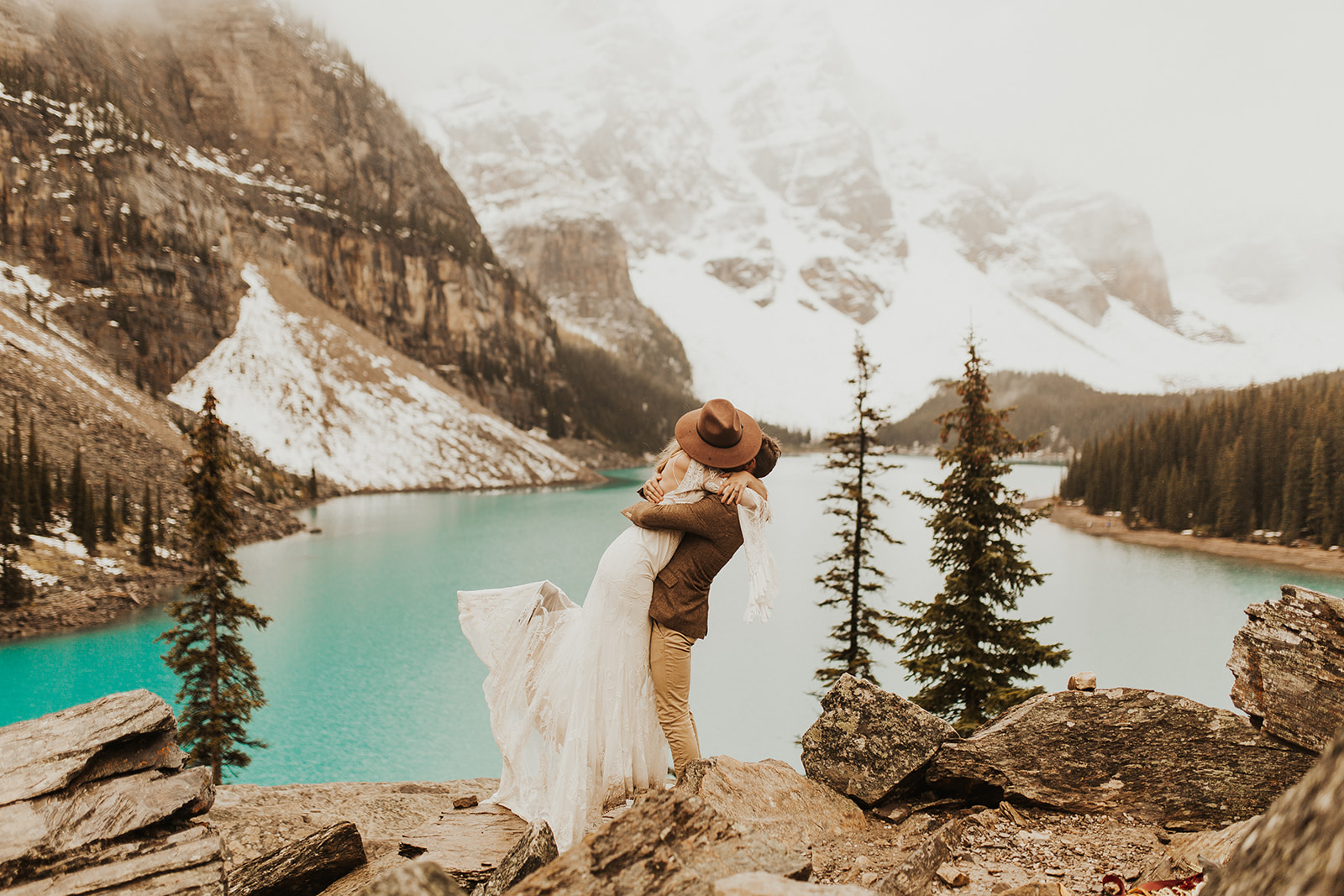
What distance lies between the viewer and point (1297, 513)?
52.0 meters

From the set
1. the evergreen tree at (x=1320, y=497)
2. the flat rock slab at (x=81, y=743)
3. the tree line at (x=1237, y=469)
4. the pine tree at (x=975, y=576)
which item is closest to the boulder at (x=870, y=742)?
the flat rock slab at (x=81, y=743)

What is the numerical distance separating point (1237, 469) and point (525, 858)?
70537 millimetres

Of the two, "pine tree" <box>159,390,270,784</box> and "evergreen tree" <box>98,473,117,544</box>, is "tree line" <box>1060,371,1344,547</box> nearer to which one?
"pine tree" <box>159,390,270,784</box>

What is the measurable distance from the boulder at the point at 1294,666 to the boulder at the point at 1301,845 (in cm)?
411

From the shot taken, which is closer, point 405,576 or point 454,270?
point 405,576

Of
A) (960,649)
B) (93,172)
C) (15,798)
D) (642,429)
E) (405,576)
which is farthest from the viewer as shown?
(642,429)

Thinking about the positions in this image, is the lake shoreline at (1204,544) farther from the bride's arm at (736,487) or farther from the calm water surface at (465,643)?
the bride's arm at (736,487)

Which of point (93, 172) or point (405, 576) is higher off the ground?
point (93, 172)

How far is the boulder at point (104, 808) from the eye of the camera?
3.80m

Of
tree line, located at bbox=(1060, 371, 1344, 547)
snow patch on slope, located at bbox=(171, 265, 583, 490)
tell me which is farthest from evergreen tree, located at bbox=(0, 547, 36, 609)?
tree line, located at bbox=(1060, 371, 1344, 547)

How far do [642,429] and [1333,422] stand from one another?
116120mm

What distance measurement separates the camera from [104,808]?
4191 millimetres

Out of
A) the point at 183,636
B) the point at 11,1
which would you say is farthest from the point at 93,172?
the point at 183,636

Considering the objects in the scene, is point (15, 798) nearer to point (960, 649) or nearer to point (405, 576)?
point (960, 649)
